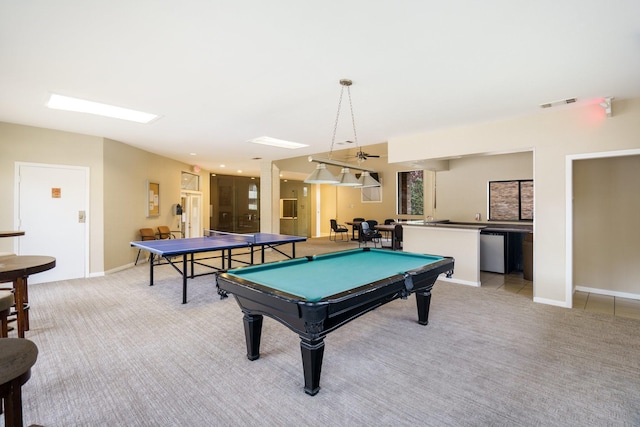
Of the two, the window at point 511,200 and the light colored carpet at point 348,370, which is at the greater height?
the window at point 511,200

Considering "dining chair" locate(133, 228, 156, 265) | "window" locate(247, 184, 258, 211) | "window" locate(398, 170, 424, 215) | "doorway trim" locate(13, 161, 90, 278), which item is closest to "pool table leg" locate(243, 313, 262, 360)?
"doorway trim" locate(13, 161, 90, 278)

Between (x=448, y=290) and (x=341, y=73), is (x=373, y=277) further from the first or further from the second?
(x=448, y=290)

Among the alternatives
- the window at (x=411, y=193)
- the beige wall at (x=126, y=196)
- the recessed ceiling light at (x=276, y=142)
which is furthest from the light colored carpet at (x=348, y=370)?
the window at (x=411, y=193)

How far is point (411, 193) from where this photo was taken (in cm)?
1062

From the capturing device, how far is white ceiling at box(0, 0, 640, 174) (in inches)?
76.6

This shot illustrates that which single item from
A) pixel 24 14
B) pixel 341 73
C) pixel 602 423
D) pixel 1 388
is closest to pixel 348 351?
pixel 602 423

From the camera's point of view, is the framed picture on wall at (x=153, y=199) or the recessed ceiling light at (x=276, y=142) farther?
the framed picture on wall at (x=153, y=199)

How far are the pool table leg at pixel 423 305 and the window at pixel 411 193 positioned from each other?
24.5 feet

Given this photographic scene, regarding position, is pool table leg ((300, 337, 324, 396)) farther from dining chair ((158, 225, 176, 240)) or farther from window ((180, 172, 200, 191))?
window ((180, 172, 200, 191))

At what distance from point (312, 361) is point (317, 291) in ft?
1.49

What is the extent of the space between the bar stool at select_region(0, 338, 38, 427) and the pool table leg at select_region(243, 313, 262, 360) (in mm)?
1335

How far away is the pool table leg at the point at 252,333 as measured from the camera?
2.49 m

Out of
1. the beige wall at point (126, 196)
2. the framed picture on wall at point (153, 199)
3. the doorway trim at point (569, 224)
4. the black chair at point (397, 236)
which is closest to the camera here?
the doorway trim at point (569, 224)

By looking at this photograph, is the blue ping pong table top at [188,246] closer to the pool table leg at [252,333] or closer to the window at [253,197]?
the pool table leg at [252,333]
